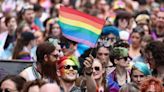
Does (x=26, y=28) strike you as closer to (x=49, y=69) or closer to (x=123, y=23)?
(x=123, y=23)

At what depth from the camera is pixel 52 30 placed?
1570 centimetres

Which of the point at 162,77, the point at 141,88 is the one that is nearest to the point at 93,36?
the point at 162,77

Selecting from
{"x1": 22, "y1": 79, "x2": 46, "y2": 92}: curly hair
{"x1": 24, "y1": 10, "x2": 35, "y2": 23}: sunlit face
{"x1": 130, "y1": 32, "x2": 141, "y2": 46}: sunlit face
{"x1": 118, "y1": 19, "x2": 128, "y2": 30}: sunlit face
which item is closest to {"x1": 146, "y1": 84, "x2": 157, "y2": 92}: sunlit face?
{"x1": 22, "y1": 79, "x2": 46, "y2": 92}: curly hair

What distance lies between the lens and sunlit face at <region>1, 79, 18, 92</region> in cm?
941

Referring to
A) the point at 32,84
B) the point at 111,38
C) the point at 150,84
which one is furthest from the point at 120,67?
the point at 32,84

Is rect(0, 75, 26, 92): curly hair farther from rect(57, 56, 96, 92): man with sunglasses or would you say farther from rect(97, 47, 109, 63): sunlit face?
rect(97, 47, 109, 63): sunlit face

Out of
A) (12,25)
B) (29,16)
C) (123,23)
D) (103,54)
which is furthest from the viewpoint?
(29,16)

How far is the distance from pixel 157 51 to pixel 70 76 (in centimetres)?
150

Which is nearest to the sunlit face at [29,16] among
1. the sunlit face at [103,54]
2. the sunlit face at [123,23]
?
the sunlit face at [123,23]

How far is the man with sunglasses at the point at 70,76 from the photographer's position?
1023 cm

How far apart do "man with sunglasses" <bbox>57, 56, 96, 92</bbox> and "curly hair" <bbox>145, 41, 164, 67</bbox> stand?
3.49 ft

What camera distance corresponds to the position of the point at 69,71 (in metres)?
10.3

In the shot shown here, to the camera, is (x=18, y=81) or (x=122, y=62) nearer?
(x=18, y=81)

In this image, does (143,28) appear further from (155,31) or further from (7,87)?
(7,87)
